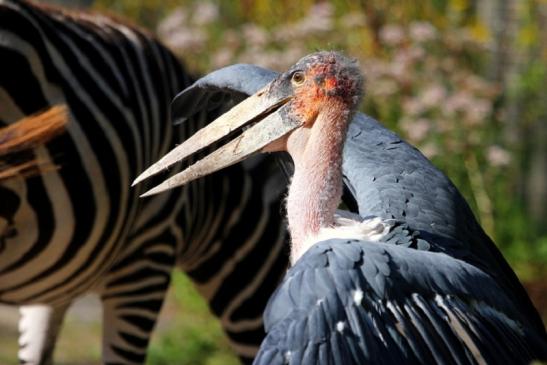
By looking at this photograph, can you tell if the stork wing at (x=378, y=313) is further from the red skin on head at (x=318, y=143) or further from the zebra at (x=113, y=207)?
the zebra at (x=113, y=207)

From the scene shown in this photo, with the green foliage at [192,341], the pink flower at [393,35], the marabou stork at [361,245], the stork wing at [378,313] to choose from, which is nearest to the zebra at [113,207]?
the marabou stork at [361,245]

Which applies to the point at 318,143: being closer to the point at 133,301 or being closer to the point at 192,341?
the point at 133,301

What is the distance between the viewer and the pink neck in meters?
3.76

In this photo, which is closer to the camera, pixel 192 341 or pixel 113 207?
pixel 113 207

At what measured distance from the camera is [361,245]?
11.2 ft

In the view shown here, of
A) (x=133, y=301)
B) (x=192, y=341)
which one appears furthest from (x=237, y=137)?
(x=192, y=341)

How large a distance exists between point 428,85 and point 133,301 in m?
3.22

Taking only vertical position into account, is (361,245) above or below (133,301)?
above

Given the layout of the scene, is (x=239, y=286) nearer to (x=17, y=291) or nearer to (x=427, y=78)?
(x=17, y=291)

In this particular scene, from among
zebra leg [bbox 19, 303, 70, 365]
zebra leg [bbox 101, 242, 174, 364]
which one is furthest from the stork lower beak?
zebra leg [bbox 19, 303, 70, 365]

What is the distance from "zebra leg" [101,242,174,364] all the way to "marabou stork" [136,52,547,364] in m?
1.14

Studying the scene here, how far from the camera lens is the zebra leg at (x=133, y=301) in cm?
569

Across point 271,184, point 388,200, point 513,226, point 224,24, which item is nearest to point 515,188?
point 513,226

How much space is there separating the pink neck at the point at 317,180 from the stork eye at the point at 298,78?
12 centimetres
